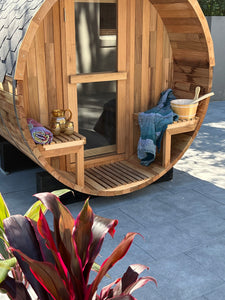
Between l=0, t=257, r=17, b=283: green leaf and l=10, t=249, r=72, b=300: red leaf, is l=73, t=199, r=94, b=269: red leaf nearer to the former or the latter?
l=10, t=249, r=72, b=300: red leaf

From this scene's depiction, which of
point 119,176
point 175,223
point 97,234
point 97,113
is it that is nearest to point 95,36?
point 97,113

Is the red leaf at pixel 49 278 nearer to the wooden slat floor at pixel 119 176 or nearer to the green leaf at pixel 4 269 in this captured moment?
the green leaf at pixel 4 269

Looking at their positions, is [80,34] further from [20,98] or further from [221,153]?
[221,153]

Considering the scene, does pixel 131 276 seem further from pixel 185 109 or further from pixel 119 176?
pixel 185 109

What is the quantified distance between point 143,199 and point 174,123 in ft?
2.71

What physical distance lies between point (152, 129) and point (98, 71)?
80 cm

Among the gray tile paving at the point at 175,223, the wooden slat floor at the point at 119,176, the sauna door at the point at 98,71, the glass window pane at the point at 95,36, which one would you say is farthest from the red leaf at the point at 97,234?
the glass window pane at the point at 95,36

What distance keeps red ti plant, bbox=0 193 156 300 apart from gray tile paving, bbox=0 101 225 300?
41.7 inches

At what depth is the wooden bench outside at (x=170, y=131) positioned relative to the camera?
4.24 metres

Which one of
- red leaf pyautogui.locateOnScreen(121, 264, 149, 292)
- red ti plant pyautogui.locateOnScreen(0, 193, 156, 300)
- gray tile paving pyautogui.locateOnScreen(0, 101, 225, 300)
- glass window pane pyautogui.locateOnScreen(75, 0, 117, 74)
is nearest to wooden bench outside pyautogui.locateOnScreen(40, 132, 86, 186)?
gray tile paving pyautogui.locateOnScreen(0, 101, 225, 300)

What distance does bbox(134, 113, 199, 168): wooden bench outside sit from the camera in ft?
13.9

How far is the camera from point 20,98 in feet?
10.9

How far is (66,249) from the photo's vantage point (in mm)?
1760

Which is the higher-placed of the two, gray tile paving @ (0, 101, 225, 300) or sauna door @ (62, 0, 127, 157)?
sauna door @ (62, 0, 127, 157)
